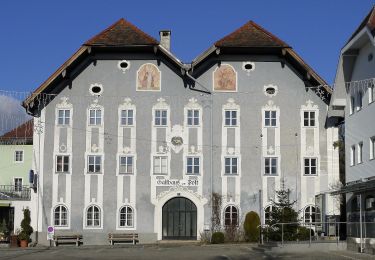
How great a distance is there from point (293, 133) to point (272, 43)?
18.4 feet

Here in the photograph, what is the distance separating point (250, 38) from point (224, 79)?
296 centimetres

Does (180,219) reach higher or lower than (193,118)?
lower

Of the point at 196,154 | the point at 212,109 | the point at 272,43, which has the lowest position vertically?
the point at 196,154

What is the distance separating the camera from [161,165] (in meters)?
39.5

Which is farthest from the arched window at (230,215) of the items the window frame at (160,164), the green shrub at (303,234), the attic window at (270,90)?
the attic window at (270,90)

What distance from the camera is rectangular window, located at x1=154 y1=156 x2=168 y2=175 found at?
39.3 m

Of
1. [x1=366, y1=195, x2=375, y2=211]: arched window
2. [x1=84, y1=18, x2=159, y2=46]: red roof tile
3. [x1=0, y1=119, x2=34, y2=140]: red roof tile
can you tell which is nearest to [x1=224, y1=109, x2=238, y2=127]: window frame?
[x1=84, y1=18, x2=159, y2=46]: red roof tile

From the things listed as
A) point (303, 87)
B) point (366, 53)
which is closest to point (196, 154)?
point (303, 87)

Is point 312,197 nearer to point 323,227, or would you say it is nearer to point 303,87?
point 323,227

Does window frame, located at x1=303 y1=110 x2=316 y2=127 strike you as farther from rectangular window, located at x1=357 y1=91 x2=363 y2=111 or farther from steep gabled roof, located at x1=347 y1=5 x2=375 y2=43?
steep gabled roof, located at x1=347 y1=5 x2=375 y2=43

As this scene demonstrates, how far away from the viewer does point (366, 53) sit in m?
31.1

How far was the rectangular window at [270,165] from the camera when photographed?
3950 centimetres

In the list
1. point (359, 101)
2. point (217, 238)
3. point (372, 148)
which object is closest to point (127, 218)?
point (217, 238)

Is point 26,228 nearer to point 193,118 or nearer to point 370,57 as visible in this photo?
point 193,118
